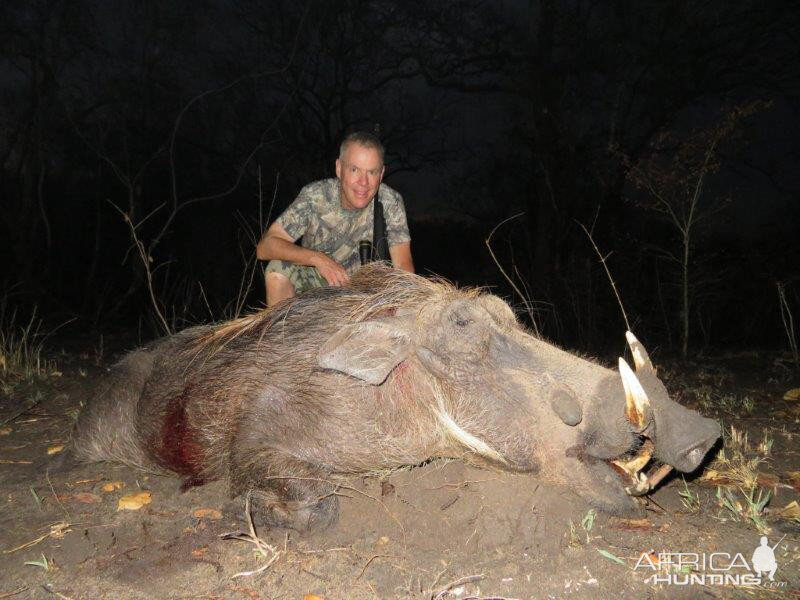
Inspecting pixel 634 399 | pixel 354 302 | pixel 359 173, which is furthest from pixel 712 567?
pixel 359 173

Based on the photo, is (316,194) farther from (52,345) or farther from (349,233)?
(52,345)

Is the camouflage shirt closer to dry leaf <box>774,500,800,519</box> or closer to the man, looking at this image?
the man

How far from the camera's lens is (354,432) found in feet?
7.39

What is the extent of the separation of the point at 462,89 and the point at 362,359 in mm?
10729

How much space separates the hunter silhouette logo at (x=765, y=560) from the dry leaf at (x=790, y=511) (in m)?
0.27

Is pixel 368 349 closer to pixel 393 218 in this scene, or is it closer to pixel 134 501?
pixel 134 501

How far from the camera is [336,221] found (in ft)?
13.6

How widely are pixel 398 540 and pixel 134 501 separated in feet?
3.64

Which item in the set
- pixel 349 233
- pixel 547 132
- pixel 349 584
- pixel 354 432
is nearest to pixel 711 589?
pixel 349 584

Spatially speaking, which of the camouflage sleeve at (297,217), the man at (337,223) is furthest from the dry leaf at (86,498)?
the camouflage sleeve at (297,217)

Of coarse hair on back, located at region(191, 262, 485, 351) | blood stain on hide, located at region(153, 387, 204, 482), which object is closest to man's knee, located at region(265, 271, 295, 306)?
coarse hair on back, located at region(191, 262, 485, 351)

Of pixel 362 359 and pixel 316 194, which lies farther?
pixel 316 194

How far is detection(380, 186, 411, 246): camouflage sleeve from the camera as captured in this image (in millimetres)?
4238

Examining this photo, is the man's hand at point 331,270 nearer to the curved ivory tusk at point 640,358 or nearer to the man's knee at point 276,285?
the man's knee at point 276,285
